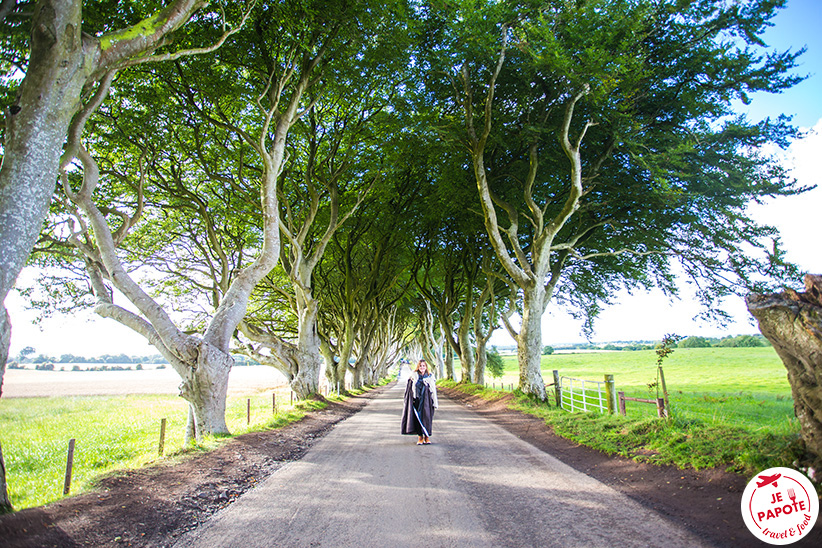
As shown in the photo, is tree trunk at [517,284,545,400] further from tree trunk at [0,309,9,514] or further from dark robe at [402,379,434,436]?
tree trunk at [0,309,9,514]

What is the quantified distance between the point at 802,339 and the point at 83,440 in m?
18.1

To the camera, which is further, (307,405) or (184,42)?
(307,405)

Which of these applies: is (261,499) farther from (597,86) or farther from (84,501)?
(597,86)

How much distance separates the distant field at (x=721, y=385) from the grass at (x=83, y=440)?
9289 mm

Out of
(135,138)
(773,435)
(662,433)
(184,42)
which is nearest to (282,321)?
(135,138)

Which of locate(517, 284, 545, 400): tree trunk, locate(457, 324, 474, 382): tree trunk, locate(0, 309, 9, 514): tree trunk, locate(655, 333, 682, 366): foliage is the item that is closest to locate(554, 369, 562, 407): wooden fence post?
locate(517, 284, 545, 400): tree trunk

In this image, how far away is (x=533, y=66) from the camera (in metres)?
10.6

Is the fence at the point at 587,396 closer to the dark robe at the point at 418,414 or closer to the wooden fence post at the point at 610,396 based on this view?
the wooden fence post at the point at 610,396

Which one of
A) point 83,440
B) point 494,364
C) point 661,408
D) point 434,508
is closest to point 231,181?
point 83,440

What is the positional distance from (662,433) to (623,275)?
13628 mm

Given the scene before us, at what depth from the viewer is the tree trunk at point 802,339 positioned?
3.91m

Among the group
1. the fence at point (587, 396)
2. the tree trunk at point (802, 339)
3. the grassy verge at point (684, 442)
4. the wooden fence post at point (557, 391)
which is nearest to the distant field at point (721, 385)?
the grassy verge at point (684, 442)

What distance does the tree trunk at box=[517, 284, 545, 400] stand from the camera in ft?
42.8

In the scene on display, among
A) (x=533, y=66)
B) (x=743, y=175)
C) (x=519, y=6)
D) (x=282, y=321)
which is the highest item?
(x=519, y=6)
